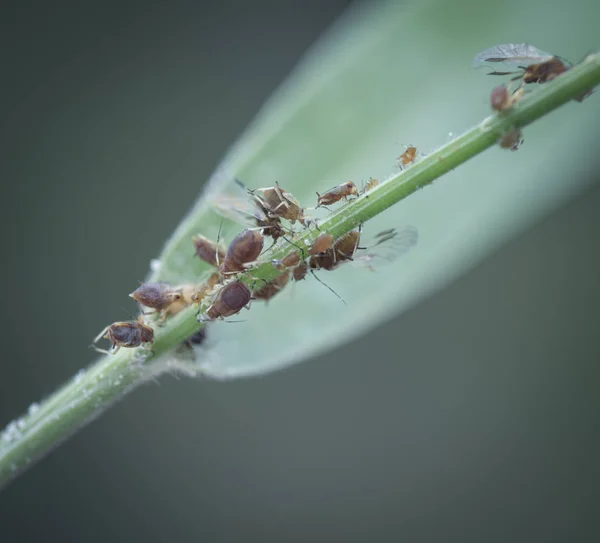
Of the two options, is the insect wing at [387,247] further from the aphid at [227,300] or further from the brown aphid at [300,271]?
the aphid at [227,300]

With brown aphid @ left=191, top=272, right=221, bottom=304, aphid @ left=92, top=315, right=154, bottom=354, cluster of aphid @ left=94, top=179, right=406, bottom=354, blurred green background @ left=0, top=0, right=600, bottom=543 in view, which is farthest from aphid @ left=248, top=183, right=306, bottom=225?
blurred green background @ left=0, top=0, right=600, bottom=543

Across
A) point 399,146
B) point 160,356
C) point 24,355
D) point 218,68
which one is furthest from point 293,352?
point 218,68

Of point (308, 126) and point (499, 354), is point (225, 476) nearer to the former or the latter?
point (499, 354)

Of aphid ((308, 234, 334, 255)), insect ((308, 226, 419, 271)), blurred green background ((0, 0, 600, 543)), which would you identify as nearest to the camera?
aphid ((308, 234, 334, 255))

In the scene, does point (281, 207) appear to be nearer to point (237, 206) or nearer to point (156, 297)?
point (237, 206)

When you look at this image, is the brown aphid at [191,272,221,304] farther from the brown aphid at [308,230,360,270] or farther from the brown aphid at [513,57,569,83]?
the brown aphid at [513,57,569,83]

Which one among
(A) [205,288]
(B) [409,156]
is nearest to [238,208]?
(A) [205,288]

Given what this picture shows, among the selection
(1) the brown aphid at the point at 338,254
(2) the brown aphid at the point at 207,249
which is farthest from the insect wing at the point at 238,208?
(1) the brown aphid at the point at 338,254
